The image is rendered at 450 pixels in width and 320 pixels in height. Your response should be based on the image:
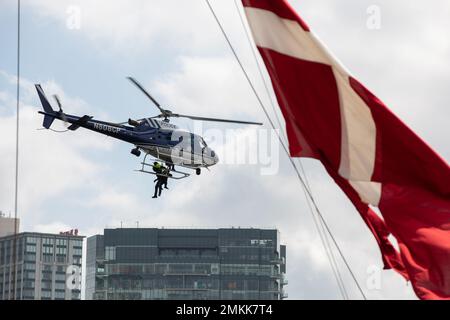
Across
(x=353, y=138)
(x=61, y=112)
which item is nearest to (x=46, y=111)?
(x=61, y=112)

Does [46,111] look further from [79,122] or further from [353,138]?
[353,138]

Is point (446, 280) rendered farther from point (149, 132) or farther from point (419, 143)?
point (149, 132)

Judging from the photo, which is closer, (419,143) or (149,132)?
(419,143)

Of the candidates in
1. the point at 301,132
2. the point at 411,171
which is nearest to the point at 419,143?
the point at 411,171

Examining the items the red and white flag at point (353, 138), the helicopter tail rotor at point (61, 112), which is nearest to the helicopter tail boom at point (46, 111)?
the helicopter tail rotor at point (61, 112)

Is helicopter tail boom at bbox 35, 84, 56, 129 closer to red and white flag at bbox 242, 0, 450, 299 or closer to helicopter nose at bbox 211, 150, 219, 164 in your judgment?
helicopter nose at bbox 211, 150, 219, 164

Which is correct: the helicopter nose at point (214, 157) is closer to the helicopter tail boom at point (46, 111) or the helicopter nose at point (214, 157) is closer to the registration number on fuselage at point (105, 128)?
the registration number on fuselage at point (105, 128)
